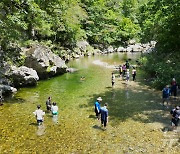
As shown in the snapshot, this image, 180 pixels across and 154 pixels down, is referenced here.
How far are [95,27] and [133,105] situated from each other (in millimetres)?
55023

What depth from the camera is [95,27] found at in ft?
255

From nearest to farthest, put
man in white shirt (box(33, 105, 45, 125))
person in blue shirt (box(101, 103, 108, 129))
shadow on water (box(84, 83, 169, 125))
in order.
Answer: person in blue shirt (box(101, 103, 108, 129)) < man in white shirt (box(33, 105, 45, 125)) < shadow on water (box(84, 83, 169, 125))

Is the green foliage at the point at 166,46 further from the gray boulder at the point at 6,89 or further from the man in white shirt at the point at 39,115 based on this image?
the gray boulder at the point at 6,89

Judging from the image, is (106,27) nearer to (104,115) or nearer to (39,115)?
(39,115)

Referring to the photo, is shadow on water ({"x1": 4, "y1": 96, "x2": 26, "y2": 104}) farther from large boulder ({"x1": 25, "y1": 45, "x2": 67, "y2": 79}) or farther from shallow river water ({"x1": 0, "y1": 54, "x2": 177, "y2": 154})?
large boulder ({"x1": 25, "y1": 45, "x2": 67, "y2": 79})

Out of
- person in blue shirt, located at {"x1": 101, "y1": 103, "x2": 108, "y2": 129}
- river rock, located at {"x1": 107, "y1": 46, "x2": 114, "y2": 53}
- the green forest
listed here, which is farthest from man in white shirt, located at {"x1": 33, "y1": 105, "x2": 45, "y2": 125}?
river rock, located at {"x1": 107, "y1": 46, "x2": 114, "y2": 53}

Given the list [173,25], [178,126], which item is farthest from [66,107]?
[173,25]

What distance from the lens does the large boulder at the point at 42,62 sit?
35344 mm

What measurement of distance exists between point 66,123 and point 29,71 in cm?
1259

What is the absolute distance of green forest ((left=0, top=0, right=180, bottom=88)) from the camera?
28469 mm

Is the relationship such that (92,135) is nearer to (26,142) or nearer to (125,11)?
(26,142)

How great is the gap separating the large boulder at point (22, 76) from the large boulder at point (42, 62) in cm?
346

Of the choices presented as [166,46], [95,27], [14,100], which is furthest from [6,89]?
[95,27]

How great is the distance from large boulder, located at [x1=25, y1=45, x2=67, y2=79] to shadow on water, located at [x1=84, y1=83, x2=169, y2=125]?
10036 mm
